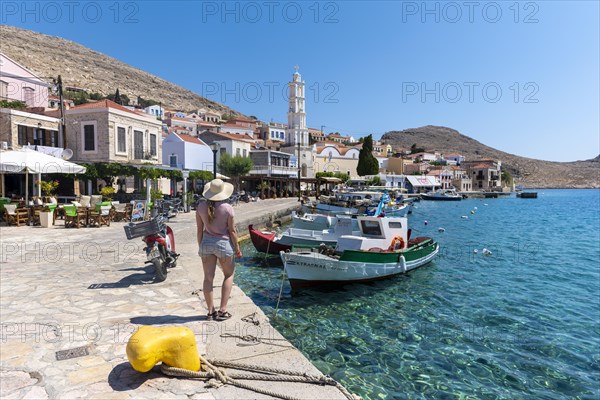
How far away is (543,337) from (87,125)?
94.4 feet

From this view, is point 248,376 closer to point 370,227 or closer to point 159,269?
point 159,269

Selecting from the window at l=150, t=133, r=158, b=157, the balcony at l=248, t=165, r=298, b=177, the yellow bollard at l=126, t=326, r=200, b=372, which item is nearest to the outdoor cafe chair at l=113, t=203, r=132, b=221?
the window at l=150, t=133, r=158, b=157

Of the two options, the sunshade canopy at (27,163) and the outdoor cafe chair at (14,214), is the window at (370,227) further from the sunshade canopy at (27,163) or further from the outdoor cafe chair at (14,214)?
the outdoor cafe chair at (14,214)

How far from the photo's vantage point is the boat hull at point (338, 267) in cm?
1101

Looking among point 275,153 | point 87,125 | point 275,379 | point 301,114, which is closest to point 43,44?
point 301,114

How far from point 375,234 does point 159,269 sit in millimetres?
8689

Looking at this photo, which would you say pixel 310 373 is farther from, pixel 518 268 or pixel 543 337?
pixel 518 268

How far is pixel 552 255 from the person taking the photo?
20.7 metres

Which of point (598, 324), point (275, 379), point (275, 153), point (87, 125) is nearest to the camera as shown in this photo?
point (275, 379)

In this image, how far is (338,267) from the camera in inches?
444

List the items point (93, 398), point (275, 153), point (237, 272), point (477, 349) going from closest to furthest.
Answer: point (93, 398) < point (477, 349) < point (237, 272) < point (275, 153)

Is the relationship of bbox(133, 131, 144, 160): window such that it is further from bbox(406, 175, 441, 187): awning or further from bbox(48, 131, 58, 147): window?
bbox(406, 175, 441, 187): awning

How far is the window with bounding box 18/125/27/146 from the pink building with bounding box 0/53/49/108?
669 centimetres

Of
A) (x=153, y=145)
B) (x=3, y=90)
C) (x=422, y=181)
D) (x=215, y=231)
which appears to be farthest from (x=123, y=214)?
(x=422, y=181)
